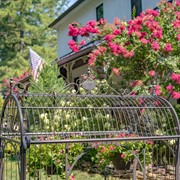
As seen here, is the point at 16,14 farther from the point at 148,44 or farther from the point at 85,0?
the point at 148,44

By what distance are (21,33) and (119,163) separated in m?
21.1

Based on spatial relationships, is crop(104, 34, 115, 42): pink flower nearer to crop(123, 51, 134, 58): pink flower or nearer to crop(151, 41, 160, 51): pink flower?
crop(123, 51, 134, 58): pink flower

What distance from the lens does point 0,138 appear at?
5309mm

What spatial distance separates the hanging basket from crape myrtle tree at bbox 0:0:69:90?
18197mm

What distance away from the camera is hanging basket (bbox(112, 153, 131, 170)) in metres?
7.33

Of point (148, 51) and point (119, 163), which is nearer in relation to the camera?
point (119, 163)

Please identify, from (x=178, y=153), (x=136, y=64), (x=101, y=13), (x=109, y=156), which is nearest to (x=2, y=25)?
(x=101, y=13)

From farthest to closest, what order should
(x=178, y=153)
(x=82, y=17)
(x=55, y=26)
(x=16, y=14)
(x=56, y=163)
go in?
(x=16, y=14), (x=55, y=26), (x=82, y=17), (x=56, y=163), (x=178, y=153)

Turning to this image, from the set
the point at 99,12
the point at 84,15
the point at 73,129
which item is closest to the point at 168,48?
the point at 73,129

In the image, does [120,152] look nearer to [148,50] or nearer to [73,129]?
[73,129]

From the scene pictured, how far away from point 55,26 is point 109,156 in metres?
14.3

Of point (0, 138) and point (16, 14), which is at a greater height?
point (16, 14)

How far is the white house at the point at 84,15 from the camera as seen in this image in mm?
12900

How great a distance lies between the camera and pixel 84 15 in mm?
16922
